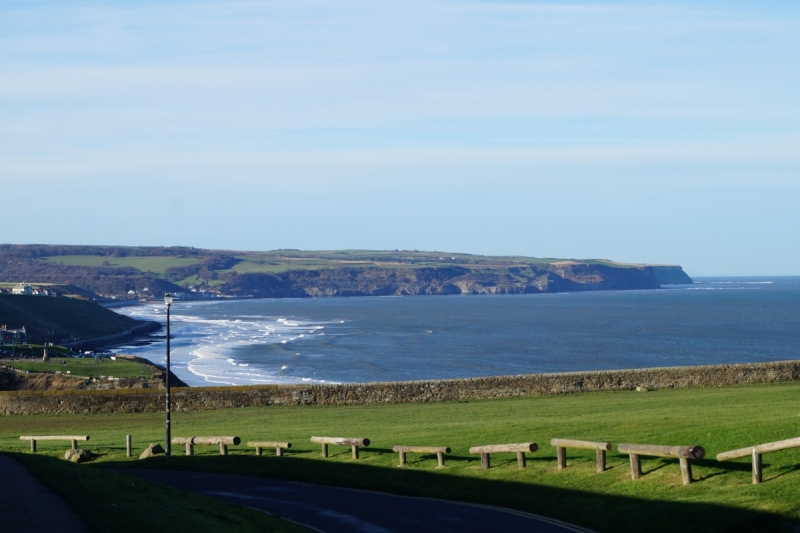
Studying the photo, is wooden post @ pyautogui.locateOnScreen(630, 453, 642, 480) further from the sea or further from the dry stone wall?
the sea

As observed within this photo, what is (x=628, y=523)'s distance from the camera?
12828 millimetres

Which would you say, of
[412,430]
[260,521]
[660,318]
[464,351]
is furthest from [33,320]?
[260,521]

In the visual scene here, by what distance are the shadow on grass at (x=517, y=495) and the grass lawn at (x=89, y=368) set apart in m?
36.3

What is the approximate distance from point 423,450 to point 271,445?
4.86 m

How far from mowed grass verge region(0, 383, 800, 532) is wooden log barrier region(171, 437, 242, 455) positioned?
28 cm

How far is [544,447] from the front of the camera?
18516 millimetres

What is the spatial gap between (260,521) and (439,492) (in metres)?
3.90

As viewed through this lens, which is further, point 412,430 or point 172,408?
point 172,408

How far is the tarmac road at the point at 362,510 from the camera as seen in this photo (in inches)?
544

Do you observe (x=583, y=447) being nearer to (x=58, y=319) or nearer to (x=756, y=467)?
(x=756, y=467)

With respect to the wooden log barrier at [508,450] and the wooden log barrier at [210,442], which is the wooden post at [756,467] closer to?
the wooden log barrier at [508,450]

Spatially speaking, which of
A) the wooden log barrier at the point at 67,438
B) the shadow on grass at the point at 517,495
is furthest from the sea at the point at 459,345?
the shadow on grass at the point at 517,495

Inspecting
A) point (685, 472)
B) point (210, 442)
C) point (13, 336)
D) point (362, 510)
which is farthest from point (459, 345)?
point (685, 472)

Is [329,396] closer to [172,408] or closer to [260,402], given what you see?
[260,402]
